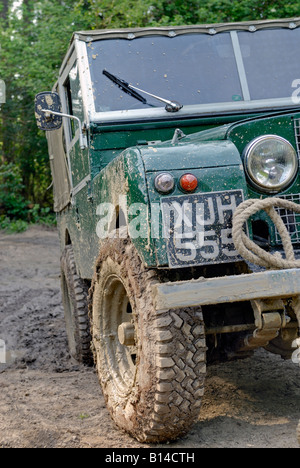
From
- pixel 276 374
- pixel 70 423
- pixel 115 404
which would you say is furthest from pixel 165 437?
pixel 276 374

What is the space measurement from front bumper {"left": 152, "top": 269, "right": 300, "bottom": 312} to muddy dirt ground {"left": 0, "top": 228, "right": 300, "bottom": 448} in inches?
33.2

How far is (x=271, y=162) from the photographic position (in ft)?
10.9

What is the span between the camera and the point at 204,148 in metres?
3.21

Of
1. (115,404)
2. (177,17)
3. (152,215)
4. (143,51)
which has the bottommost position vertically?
(115,404)

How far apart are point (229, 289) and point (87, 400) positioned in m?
1.99

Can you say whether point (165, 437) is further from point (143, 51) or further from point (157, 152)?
point (143, 51)

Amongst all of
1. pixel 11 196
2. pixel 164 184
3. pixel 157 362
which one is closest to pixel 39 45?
pixel 11 196

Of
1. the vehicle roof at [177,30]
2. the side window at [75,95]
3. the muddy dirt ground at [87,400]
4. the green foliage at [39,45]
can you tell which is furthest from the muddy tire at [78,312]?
the green foliage at [39,45]

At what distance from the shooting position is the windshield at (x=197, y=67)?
14.8 feet

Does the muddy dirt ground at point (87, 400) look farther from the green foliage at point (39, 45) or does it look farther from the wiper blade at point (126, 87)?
the green foliage at point (39, 45)

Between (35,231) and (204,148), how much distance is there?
42.4 feet

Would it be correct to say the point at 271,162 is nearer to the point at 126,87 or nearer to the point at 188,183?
the point at 188,183

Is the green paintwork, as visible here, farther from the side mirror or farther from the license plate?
the side mirror

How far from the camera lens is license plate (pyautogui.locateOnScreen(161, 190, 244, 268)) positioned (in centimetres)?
296
